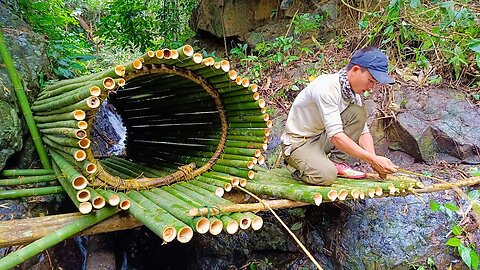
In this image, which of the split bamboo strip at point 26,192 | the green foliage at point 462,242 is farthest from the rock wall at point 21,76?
the green foliage at point 462,242

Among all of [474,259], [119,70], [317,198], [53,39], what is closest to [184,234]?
[317,198]

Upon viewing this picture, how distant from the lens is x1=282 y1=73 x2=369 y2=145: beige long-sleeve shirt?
262 centimetres

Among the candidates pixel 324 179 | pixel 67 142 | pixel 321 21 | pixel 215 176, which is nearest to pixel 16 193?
pixel 67 142

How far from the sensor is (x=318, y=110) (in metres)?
2.83

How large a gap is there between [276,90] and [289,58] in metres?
0.62

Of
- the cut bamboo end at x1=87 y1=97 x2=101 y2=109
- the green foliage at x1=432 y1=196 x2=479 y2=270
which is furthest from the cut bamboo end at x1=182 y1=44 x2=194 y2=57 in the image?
the green foliage at x1=432 y1=196 x2=479 y2=270

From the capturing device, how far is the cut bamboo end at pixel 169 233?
1.87 metres

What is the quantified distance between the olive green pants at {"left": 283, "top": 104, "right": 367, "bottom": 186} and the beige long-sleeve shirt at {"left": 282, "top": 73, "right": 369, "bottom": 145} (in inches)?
2.5

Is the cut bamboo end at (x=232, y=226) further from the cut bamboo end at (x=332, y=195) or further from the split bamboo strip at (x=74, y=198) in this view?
the split bamboo strip at (x=74, y=198)

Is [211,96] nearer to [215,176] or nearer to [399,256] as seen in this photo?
[215,176]

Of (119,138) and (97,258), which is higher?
(97,258)

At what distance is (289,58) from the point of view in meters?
5.45

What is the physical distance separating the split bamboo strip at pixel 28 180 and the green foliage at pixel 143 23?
196 inches

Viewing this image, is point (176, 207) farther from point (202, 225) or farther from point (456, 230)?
point (456, 230)
